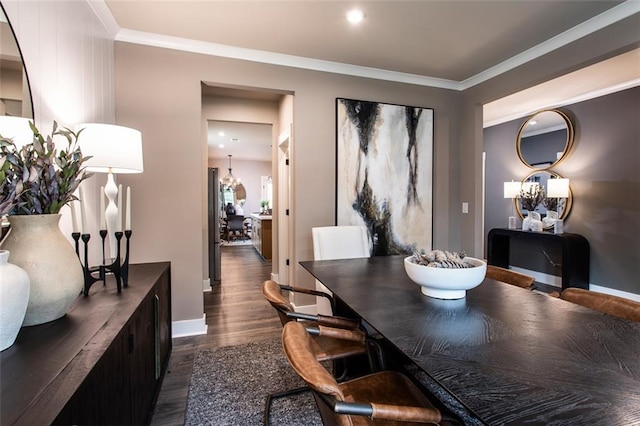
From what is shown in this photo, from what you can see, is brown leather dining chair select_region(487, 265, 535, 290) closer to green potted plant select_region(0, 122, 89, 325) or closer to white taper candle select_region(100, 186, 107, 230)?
green potted plant select_region(0, 122, 89, 325)

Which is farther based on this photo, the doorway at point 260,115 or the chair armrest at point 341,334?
the doorway at point 260,115

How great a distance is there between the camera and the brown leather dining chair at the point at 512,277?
1.79 metres

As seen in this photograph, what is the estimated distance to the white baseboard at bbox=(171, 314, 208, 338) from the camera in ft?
9.16

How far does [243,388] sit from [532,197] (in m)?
4.69

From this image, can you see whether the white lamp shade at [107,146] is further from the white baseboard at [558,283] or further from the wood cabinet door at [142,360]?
the white baseboard at [558,283]

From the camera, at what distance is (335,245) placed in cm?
260

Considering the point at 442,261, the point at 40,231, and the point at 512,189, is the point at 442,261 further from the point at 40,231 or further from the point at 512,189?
the point at 512,189

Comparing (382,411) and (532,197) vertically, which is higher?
(532,197)

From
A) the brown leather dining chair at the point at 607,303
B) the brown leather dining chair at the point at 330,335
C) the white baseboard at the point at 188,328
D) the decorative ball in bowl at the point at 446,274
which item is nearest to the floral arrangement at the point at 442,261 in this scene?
the decorative ball in bowl at the point at 446,274

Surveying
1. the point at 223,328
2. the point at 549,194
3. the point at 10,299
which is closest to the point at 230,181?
the point at 223,328

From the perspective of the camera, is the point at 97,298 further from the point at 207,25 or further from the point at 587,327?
the point at 207,25

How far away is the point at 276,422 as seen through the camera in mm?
1681

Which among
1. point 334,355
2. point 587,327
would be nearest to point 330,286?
point 334,355

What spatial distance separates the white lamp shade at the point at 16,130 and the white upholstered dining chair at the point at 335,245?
179 cm
